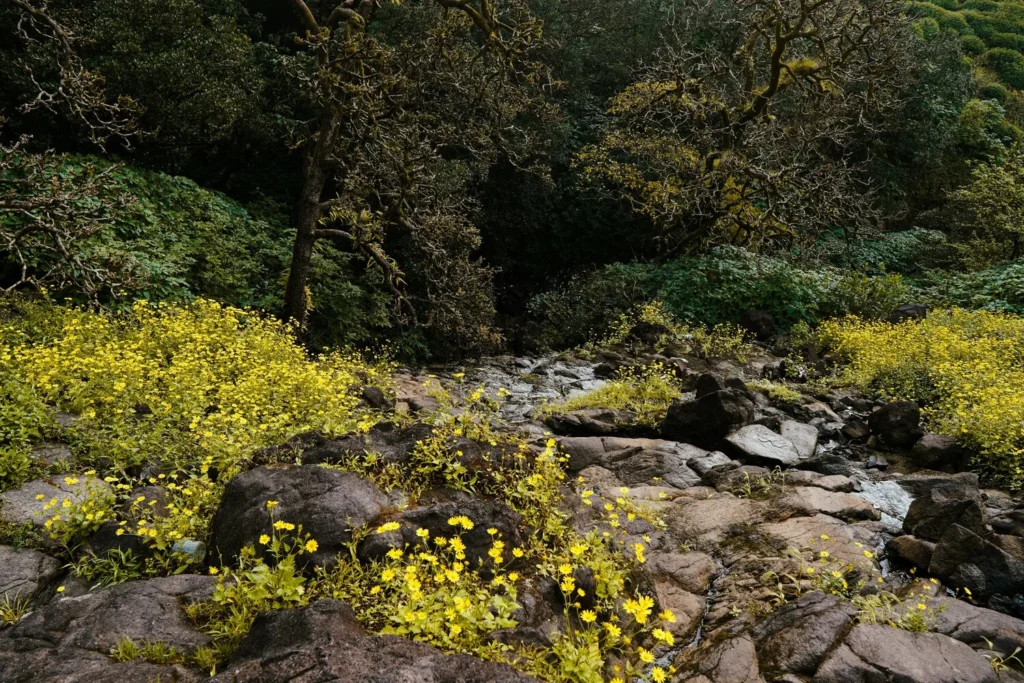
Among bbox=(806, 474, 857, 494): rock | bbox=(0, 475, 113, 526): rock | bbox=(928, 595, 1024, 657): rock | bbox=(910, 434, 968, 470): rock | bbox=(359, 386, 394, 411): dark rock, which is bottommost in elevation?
bbox=(359, 386, 394, 411): dark rock

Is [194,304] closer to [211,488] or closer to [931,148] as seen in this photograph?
[211,488]

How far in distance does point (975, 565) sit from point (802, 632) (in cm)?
211

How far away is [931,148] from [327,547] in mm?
27425

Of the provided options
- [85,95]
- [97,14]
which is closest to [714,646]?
[85,95]

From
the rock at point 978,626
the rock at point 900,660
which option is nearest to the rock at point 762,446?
the rock at point 978,626

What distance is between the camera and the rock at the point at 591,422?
8984 mm

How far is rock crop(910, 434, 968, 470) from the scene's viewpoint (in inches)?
301

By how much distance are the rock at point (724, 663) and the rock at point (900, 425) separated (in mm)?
5713

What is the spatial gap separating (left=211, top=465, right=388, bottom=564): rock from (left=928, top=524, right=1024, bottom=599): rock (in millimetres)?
4355

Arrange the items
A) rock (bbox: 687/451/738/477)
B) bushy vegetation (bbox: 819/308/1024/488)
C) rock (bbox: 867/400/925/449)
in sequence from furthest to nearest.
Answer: rock (bbox: 867/400/925/449), bushy vegetation (bbox: 819/308/1024/488), rock (bbox: 687/451/738/477)

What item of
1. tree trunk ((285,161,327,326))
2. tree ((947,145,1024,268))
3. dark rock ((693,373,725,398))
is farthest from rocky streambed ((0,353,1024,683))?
tree ((947,145,1024,268))

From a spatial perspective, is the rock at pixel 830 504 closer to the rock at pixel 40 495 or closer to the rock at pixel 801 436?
the rock at pixel 801 436

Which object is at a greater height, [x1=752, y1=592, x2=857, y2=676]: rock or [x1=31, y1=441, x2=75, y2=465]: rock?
[x1=752, y1=592, x2=857, y2=676]: rock

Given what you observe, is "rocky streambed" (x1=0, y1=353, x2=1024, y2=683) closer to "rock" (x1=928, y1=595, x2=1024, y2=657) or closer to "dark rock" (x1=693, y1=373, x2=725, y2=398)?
"rock" (x1=928, y1=595, x2=1024, y2=657)
